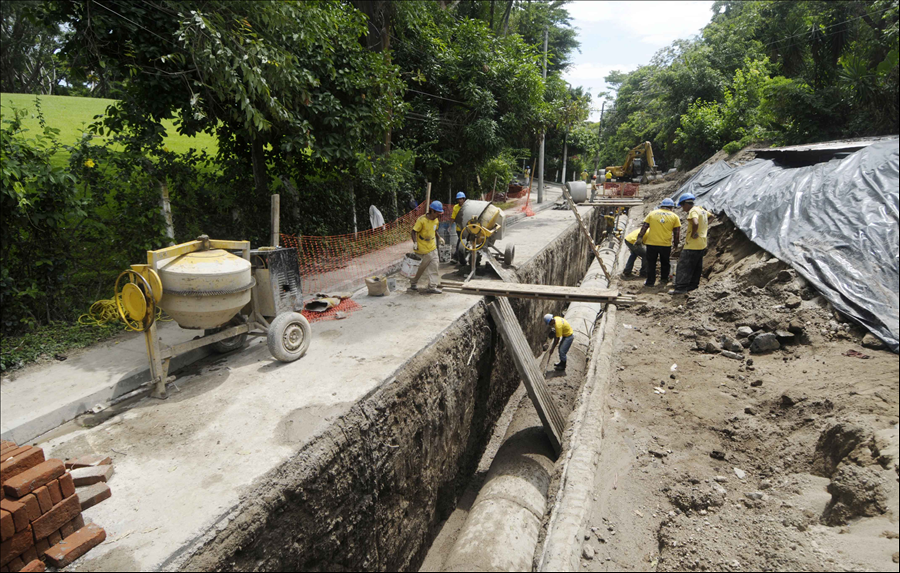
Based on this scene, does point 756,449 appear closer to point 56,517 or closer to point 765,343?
point 765,343

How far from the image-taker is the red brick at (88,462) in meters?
3.38

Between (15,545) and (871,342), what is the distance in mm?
5025

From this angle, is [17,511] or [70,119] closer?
[17,511]

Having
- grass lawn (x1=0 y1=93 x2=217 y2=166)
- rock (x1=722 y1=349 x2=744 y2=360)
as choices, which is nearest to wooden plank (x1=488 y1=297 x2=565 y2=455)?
rock (x1=722 y1=349 x2=744 y2=360)

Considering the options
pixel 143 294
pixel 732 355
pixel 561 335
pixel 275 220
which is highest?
pixel 275 220

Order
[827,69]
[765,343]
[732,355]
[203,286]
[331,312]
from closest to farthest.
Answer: [827,69] < [203,286] < [765,343] < [732,355] < [331,312]

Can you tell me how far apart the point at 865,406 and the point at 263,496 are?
413cm

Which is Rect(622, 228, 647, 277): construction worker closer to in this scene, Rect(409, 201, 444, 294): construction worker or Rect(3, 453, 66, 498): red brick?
Rect(409, 201, 444, 294): construction worker

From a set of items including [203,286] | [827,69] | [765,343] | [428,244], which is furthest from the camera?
[428,244]

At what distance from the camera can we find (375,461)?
4.51 m

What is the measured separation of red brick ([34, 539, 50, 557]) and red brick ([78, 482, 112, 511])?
319 mm

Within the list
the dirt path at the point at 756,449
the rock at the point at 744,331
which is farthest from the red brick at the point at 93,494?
the rock at the point at 744,331

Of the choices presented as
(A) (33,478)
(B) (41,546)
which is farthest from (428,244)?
(B) (41,546)

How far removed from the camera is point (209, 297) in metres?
4.44
